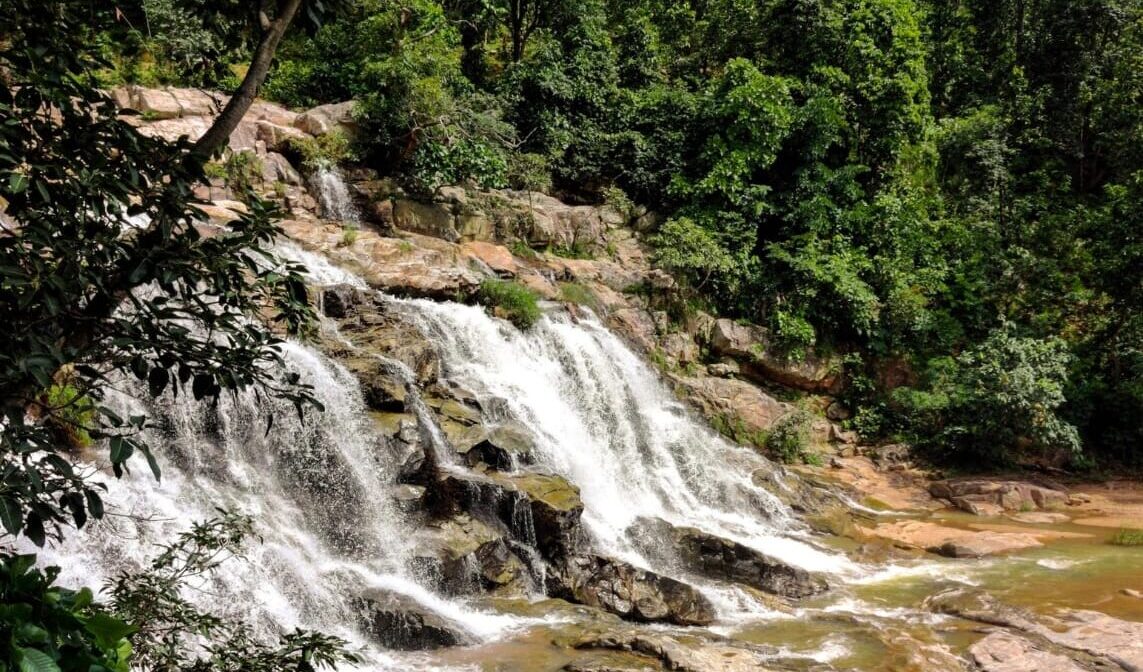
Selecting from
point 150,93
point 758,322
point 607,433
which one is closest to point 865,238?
point 758,322

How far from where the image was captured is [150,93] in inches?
627

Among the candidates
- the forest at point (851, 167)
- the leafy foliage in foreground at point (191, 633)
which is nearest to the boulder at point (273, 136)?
the forest at point (851, 167)

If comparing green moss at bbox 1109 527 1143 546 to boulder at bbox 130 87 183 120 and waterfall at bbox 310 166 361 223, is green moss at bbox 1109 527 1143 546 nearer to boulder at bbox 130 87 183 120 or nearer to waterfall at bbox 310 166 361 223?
waterfall at bbox 310 166 361 223

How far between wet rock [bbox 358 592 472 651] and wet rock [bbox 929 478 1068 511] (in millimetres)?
11669

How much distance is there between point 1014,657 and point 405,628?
19.5ft

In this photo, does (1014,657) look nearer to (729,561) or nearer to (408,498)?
(729,561)

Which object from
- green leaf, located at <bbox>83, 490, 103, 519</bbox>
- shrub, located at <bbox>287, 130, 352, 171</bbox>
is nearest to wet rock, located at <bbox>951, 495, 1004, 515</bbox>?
shrub, located at <bbox>287, 130, 352, 171</bbox>

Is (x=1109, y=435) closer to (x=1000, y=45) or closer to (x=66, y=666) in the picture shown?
(x=1000, y=45)

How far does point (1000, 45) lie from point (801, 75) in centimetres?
931

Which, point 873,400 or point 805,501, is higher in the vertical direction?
point 873,400

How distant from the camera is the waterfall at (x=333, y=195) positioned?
54.7 feet

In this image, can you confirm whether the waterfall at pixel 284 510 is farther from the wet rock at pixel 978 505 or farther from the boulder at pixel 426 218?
the wet rock at pixel 978 505

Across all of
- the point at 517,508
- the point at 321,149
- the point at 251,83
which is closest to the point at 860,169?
the point at 321,149

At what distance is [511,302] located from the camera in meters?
14.9
